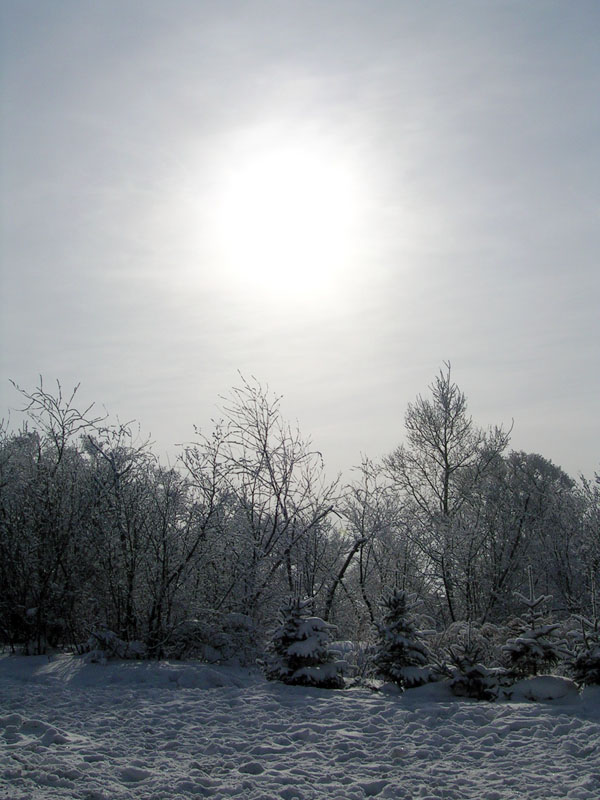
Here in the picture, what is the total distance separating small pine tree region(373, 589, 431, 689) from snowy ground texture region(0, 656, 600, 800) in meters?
0.24

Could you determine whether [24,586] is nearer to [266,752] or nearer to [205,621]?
[205,621]

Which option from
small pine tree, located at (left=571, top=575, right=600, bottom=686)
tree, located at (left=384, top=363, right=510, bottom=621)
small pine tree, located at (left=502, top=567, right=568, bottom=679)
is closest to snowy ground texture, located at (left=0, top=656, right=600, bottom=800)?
small pine tree, located at (left=571, top=575, right=600, bottom=686)

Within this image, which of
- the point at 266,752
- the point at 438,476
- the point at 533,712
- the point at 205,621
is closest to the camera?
the point at 266,752

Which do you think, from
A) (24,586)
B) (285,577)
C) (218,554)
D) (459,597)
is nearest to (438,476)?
(459,597)

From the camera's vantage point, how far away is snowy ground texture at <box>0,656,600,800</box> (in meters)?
4.53

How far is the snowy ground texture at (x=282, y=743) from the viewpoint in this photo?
14.9 feet

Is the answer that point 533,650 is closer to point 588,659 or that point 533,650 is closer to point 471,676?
point 588,659

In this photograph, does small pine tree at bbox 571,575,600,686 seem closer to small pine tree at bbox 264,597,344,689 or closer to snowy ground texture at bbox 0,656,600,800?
snowy ground texture at bbox 0,656,600,800

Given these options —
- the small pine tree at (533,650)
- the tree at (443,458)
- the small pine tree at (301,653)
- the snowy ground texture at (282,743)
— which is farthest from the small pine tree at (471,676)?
the tree at (443,458)

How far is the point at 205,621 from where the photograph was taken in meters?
9.89

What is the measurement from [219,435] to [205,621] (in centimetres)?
318

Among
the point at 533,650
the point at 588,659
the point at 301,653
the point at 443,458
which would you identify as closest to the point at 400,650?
the point at 301,653

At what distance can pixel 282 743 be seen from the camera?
5.63 m

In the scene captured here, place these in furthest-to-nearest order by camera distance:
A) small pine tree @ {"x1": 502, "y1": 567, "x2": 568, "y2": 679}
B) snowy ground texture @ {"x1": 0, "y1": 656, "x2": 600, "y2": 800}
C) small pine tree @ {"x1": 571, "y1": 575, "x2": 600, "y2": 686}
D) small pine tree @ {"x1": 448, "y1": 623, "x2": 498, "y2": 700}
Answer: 1. small pine tree @ {"x1": 502, "y1": 567, "x2": 568, "y2": 679}
2. small pine tree @ {"x1": 448, "y1": 623, "x2": 498, "y2": 700}
3. small pine tree @ {"x1": 571, "y1": 575, "x2": 600, "y2": 686}
4. snowy ground texture @ {"x1": 0, "y1": 656, "x2": 600, "y2": 800}
